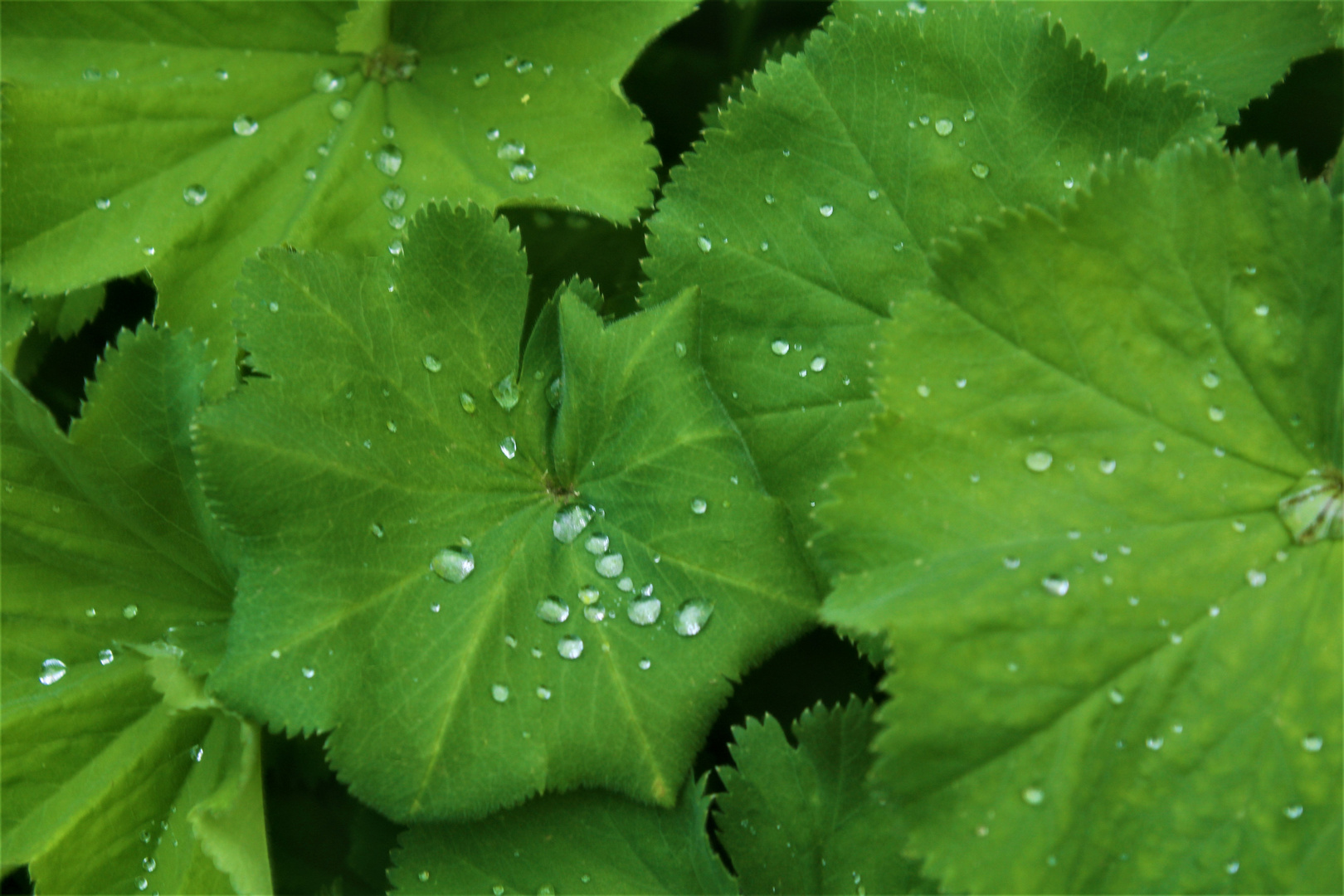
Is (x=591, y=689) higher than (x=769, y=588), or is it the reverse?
(x=769, y=588)

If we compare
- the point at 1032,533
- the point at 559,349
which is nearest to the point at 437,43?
the point at 559,349

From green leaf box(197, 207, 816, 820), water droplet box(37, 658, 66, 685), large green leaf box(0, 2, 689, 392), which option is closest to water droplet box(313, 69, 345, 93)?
large green leaf box(0, 2, 689, 392)

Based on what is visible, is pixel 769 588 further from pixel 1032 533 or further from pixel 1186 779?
pixel 1186 779

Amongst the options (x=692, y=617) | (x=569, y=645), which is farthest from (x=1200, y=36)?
(x=569, y=645)

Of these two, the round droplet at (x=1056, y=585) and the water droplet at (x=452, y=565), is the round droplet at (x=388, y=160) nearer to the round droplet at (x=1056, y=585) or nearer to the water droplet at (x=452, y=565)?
the water droplet at (x=452, y=565)

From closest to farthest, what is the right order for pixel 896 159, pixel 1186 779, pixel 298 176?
pixel 1186 779
pixel 896 159
pixel 298 176

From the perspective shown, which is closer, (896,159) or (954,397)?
(954,397)

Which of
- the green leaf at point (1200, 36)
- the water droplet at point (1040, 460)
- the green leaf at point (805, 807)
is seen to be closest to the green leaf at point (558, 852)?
the green leaf at point (805, 807)
